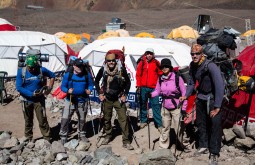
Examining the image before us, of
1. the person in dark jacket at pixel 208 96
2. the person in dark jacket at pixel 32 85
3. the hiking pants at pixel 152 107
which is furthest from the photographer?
the hiking pants at pixel 152 107

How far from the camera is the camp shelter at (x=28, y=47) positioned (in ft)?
57.2

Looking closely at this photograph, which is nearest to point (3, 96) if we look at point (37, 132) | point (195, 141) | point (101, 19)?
point (37, 132)

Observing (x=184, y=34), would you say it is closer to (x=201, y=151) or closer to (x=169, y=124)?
(x=169, y=124)

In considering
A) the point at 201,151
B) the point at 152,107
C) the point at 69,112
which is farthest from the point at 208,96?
the point at 69,112

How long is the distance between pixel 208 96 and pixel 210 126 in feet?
2.14

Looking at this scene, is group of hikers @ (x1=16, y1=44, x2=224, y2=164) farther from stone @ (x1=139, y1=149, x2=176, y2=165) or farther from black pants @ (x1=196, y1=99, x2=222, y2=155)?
stone @ (x1=139, y1=149, x2=176, y2=165)

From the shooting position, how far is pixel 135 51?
13.4 meters

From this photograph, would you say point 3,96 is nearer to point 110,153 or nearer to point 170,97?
point 110,153

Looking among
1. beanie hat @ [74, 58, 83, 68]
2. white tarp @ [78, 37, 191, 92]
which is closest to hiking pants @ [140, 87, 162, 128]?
beanie hat @ [74, 58, 83, 68]

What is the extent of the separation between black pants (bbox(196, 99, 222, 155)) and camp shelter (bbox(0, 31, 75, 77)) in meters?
12.4

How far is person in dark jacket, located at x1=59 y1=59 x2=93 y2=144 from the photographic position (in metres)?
7.15

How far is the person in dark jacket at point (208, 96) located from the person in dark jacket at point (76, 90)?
2.02 m

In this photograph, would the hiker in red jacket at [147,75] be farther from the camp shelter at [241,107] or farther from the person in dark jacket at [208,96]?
the person in dark jacket at [208,96]

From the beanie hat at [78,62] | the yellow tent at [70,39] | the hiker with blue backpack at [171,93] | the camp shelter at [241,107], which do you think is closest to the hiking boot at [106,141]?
the hiker with blue backpack at [171,93]
